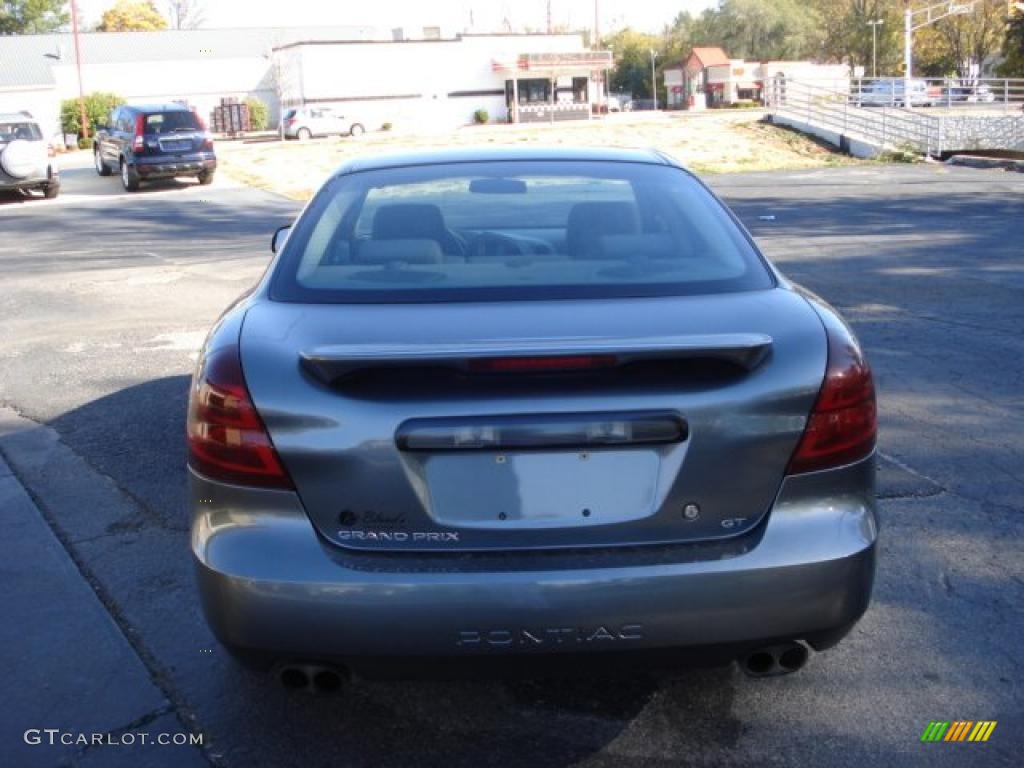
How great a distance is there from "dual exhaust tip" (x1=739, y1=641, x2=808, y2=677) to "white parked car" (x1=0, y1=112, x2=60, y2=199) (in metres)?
24.0

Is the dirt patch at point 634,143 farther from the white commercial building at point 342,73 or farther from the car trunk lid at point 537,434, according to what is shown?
the car trunk lid at point 537,434

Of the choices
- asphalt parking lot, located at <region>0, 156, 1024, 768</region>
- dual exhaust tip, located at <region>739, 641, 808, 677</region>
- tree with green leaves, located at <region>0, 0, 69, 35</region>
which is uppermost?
tree with green leaves, located at <region>0, 0, 69, 35</region>

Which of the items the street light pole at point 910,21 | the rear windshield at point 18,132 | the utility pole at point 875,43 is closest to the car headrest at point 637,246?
the rear windshield at point 18,132

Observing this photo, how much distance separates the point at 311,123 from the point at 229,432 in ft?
152

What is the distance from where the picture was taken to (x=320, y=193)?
4020 millimetres

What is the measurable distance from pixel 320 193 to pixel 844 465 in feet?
6.89

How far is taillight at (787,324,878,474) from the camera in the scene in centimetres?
279

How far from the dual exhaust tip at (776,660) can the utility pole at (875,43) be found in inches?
3160

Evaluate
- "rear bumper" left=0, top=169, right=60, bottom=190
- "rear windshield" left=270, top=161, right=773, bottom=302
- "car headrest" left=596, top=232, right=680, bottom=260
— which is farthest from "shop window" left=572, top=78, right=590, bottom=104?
"car headrest" left=596, top=232, right=680, bottom=260

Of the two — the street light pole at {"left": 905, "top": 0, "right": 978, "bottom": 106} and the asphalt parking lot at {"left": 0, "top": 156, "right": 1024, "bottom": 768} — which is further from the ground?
the street light pole at {"left": 905, "top": 0, "right": 978, "bottom": 106}

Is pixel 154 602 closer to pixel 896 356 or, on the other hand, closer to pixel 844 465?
pixel 844 465

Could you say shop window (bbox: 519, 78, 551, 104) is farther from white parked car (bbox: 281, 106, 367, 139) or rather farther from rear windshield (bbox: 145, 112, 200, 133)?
rear windshield (bbox: 145, 112, 200, 133)

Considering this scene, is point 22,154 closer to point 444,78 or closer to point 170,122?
point 170,122

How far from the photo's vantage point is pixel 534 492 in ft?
8.89
